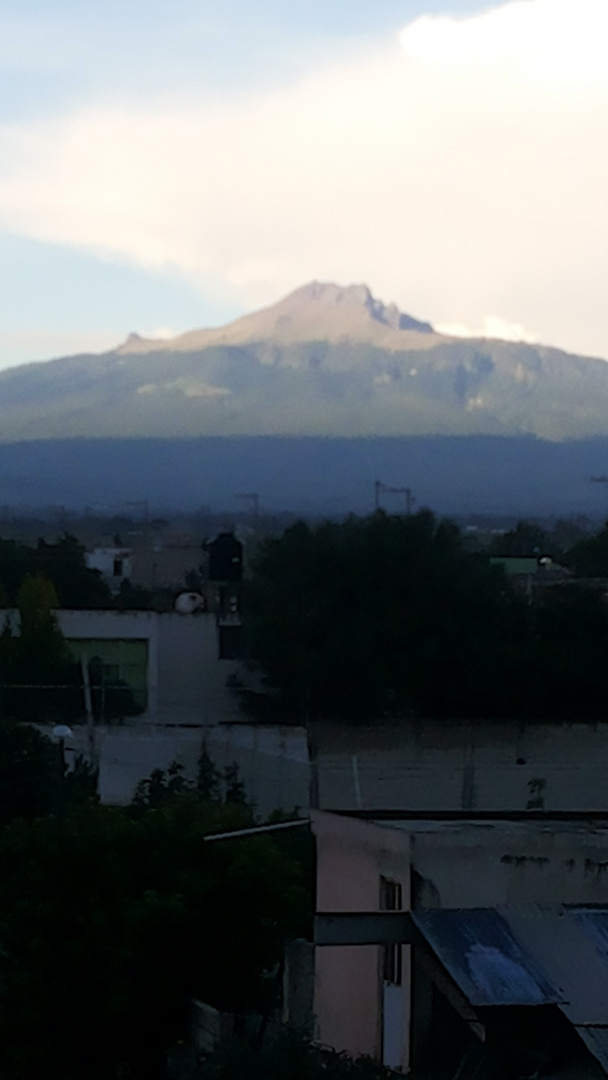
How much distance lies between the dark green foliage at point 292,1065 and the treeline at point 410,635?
20729 mm

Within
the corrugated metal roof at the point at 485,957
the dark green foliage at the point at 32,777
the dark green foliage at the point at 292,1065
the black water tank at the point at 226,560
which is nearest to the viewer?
the corrugated metal roof at the point at 485,957

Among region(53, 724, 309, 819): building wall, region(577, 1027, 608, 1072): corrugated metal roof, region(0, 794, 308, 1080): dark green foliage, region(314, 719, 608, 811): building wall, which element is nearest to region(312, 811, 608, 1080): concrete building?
region(577, 1027, 608, 1072): corrugated metal roof

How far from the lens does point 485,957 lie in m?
9.01

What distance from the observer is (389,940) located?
9.12 meters

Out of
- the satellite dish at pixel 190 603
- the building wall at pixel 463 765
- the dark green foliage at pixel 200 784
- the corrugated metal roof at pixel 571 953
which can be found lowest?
the building wall at pixel 463 765

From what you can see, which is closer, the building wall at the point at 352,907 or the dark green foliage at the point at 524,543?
the building wall at the point at 352,907

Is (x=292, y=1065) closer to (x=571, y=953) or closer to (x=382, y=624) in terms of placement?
(x=571, y=953)

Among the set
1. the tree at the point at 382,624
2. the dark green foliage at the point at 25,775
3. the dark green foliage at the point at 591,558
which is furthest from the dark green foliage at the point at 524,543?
the dark green foliage at the point at 25,775

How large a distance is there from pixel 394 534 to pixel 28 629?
7408 mm

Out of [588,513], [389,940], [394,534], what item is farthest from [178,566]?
[588,513]

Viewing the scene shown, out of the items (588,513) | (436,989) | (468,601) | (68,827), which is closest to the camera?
(436,989)

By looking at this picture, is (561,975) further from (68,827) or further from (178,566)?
(178,566)

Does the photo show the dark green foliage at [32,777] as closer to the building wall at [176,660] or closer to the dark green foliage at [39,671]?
the dark green foliage at [39,671]

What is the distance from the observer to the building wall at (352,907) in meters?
10.4
